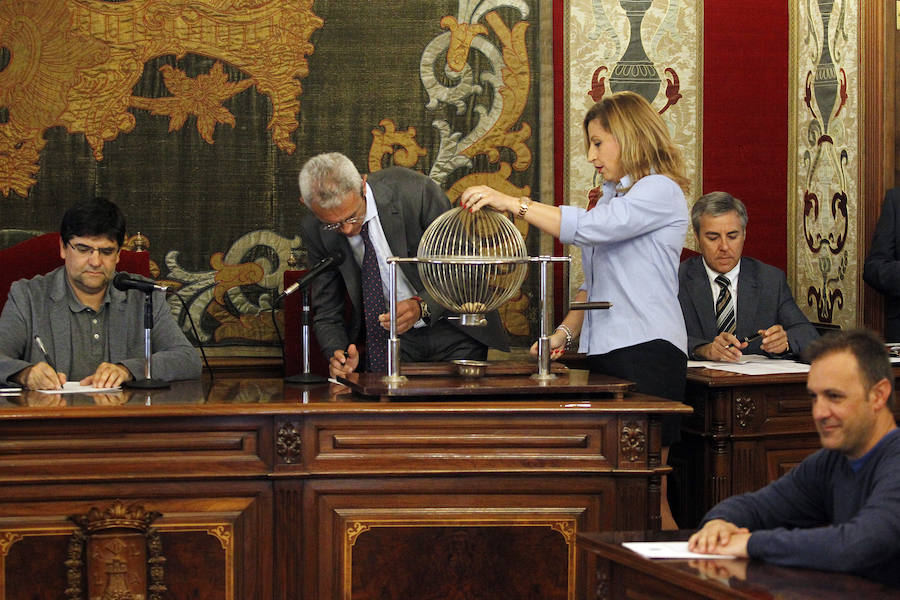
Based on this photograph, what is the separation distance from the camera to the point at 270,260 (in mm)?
5277

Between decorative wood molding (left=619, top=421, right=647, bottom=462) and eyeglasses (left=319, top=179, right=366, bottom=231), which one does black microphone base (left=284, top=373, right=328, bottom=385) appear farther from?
decorative wood molding (left=619, top=421, right=647, bottom=462)

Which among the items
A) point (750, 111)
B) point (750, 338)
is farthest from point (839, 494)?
point (750, 111)

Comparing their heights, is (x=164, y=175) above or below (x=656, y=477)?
above

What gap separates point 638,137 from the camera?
354 centimetres

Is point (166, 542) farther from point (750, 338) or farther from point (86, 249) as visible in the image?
point (750, 338)

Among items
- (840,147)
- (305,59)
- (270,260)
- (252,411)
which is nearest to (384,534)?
(252,411)

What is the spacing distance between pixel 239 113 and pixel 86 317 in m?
1.50

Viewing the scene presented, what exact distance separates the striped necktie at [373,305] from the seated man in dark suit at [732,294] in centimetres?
136

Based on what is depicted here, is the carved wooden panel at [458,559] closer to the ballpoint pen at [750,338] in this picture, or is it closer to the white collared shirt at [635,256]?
the white collared shirt at [635,256]

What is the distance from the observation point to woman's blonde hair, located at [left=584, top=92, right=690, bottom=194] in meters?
3.54

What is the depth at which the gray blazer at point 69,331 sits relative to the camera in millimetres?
3934

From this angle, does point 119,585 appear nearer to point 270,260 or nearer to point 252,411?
point 252,411

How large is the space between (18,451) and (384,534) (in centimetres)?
106

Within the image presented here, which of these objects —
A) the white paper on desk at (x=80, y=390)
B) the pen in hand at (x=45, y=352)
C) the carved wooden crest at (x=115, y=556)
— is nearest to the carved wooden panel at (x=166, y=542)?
the carved wooden crest at (x=115, y=556)
